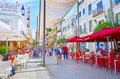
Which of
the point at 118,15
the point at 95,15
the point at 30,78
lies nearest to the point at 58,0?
the point at 30,78

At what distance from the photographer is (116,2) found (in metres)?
26.1

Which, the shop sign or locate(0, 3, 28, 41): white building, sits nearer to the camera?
locate(0, 3, 28, 41): white building

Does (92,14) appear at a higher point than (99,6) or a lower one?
lower

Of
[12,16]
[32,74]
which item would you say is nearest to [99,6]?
[12,16]

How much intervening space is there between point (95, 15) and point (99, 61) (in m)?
18.6

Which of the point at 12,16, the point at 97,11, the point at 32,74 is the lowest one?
the point at 32,74

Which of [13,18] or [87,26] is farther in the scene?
[13,18]

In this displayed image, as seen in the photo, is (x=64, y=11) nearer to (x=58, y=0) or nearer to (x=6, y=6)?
(x=58, y=0)

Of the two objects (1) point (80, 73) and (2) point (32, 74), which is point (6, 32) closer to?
(2) point (32, 74)

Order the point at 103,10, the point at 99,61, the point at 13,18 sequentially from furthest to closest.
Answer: the point at 13,18 → the point at 103,10 → the point at 99,61

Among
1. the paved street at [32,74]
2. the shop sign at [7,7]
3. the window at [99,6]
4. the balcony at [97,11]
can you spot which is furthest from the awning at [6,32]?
the shop sign at [7,7]

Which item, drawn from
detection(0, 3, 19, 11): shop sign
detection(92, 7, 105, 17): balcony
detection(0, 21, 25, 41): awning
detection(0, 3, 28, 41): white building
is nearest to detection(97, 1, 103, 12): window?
detection(92, 7, 105, 17): balcony

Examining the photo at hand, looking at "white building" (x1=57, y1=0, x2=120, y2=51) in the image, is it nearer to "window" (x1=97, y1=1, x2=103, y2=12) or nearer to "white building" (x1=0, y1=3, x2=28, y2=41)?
"window" (x1=97, y1=1, x2=103, y2=12)

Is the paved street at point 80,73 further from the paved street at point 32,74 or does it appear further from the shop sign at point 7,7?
the shop sign at point 7,7
